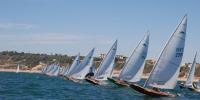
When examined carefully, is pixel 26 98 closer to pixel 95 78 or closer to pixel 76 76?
pixel 95 78

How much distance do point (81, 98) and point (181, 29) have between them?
46.8 ft

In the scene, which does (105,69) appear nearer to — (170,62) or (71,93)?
(71,93)

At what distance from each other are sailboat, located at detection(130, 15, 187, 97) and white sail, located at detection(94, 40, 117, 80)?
27534 millimetres

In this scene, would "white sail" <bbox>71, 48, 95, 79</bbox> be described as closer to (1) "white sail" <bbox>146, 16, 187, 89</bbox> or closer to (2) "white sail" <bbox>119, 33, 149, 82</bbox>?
(2) "white sail" <bbox>119, 33, 149, 82</bbox>

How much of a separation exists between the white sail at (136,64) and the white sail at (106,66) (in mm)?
12078

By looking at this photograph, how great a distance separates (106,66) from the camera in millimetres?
87625

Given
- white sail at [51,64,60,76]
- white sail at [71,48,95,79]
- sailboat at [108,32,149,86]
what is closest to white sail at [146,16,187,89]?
sailboat at [108,32,149,86]

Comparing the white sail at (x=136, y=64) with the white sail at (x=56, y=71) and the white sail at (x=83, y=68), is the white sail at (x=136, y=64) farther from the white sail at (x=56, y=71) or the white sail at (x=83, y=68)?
the white sail at (x=56, y=71)

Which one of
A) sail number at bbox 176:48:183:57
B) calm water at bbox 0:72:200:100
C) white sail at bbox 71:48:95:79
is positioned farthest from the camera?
white sail at bbox 71:48:95:79

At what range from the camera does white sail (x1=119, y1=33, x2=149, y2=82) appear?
242ft

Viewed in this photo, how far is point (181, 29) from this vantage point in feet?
188

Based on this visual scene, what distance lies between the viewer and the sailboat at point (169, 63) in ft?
188

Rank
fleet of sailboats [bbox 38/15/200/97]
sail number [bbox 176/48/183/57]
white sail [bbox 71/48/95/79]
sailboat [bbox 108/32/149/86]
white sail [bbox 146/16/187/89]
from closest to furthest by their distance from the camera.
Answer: white sail [bbox 146/16/187/89], fleet of sailboats [bbox 38/15/200/97], sail number [bbox 176/48/183/57], sailboat [bbox 108/32/149/86], white sail [bbox 71/48/95/79]

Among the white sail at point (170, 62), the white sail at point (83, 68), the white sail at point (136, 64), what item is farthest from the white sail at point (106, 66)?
the white sail at point (170, 62)
